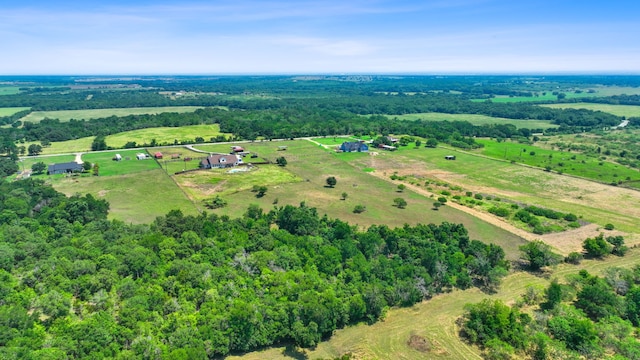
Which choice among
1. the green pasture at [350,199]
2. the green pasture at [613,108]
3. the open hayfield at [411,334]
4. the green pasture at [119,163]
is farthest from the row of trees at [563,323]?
the green pasture at [613,108]

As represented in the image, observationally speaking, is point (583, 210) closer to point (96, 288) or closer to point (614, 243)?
point (614, 243)

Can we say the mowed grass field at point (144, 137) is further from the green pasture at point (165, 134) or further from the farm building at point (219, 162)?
the farm building at point (219, 162)

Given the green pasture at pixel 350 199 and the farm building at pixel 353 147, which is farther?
the farm building at pixel 353 147

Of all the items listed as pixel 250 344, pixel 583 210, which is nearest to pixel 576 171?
pixel 583 210

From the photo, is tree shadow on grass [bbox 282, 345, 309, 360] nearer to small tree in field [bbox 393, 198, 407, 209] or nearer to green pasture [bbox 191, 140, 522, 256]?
green pasture [bbox 191, 140, 522, 256]

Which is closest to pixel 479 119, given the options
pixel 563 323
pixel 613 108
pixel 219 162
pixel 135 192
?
pixel 613 108

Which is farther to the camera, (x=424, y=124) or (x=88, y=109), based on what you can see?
(x=88, y=109)
